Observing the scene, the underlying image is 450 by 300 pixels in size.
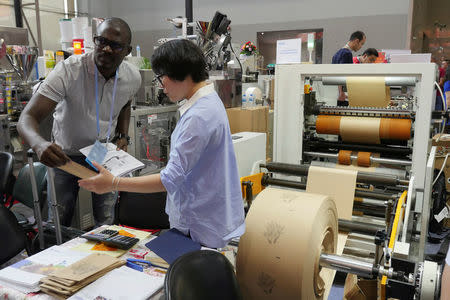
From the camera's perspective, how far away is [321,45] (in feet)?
26.6

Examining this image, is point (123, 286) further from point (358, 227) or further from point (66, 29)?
point (66, 29)

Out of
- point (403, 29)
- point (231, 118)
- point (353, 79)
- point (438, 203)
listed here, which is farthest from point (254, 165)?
point (403, 29)

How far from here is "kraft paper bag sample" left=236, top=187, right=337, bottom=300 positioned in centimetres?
145

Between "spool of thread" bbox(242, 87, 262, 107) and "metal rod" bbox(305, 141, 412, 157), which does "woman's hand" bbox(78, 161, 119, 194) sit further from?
"spool of thread" bbox(242, 87, 262, 107)

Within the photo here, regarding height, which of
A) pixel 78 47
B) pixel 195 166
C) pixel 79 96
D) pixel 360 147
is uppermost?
pixel 78 47

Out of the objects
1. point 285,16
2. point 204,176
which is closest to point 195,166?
point 204,176

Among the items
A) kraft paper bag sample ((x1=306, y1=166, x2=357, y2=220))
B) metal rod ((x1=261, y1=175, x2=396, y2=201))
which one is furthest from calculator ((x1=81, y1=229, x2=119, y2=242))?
kraft paper bag sample ((x1=306, y1=166, x2=357, y2=220))

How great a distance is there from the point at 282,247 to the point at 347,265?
27 centimetres

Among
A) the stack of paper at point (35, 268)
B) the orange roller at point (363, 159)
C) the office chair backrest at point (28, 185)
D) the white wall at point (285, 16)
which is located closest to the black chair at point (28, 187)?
the office chair backrest at point (28, 185)

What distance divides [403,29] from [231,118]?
226 inches

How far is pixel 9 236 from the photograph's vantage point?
1.85 meters

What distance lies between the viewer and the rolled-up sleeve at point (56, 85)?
77.2 inches

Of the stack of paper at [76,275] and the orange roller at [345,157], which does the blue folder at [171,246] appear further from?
the orange roller at [345,157]

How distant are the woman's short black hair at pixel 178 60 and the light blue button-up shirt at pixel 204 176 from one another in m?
0.08
